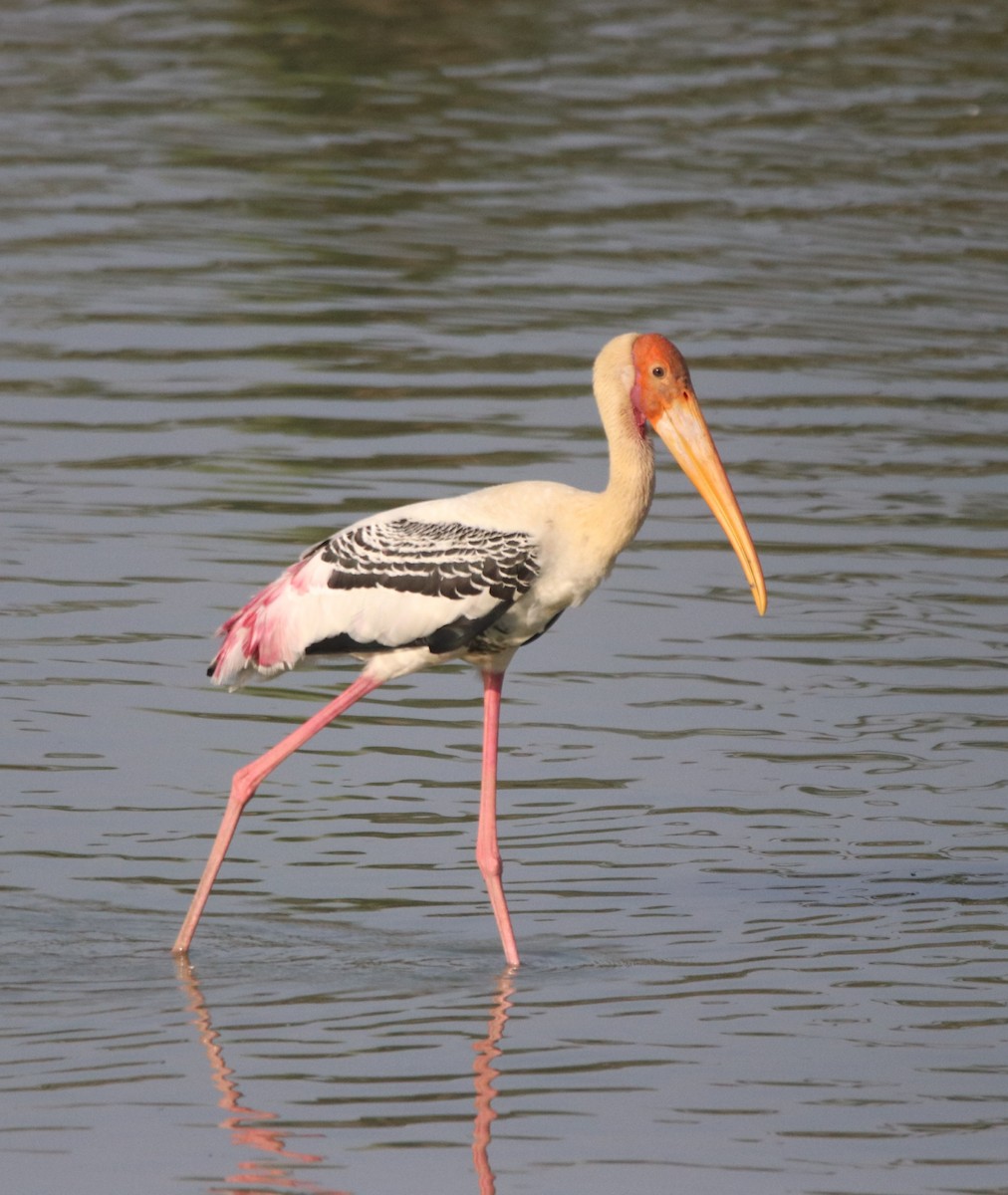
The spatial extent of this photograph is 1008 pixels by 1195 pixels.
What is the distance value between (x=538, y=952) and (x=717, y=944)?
532 millimetres

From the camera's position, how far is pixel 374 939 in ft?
26.4

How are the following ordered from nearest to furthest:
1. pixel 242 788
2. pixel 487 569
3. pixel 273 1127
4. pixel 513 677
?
pixel 273 1127
pixel 487 569
pixel 242 788
pixel 513 677

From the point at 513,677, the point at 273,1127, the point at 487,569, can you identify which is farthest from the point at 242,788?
the point at 513,677

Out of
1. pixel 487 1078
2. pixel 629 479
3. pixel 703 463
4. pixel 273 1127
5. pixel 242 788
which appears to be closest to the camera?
pixel 273 1127

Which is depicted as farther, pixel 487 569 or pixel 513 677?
pixel 513 677

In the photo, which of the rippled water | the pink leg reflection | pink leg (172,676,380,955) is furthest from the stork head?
the pink leg reflection

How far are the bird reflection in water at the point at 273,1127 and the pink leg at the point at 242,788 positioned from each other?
0.46 meters

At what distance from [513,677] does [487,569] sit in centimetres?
297

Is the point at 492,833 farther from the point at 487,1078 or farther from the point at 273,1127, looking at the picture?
the point at 273,1127

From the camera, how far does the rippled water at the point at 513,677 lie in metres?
6.88

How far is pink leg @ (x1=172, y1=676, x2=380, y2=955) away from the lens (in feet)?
26.2

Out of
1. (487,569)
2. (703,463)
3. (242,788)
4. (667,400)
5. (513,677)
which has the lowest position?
(513,677)

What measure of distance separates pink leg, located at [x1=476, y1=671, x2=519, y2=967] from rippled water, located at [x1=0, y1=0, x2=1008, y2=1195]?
0.43 ft

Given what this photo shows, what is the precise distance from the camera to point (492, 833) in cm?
834
